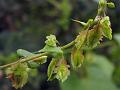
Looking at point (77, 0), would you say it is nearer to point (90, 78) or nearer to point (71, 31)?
point (71, 31)

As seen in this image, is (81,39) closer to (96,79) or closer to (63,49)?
(63,49)

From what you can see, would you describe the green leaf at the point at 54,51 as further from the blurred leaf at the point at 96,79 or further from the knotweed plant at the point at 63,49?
the blurred leaf at the point at 96,79

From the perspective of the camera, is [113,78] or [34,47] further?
[113,78]

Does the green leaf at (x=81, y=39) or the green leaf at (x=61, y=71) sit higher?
the green leaf at (x=81, y=39)

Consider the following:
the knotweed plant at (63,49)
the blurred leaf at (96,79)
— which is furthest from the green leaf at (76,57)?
the blurred leaf at (96,79)

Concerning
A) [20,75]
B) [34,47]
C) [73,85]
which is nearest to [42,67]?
[34,47]
